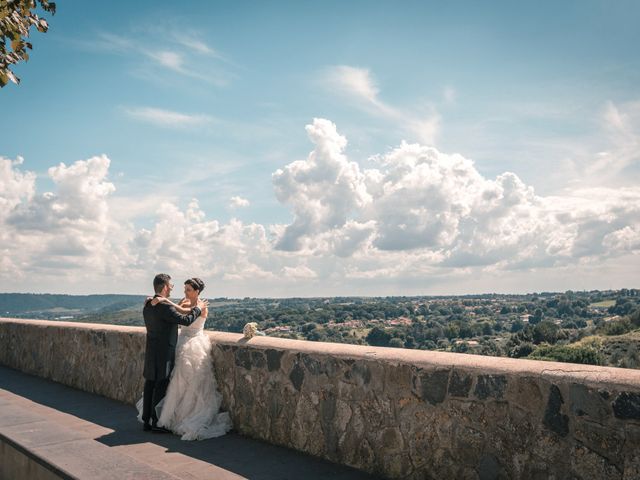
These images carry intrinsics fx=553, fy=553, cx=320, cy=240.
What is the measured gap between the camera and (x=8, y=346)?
10953mm

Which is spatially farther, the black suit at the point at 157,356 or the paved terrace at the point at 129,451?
the black suit at the point at 157,356

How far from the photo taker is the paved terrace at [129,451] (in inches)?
133

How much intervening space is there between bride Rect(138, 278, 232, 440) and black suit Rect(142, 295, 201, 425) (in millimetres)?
78

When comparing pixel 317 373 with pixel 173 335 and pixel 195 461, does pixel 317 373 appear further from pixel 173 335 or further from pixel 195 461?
pixel 173 335

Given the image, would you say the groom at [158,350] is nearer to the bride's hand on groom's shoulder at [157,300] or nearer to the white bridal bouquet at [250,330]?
the bride's hand on groom's shoulder at [157,300]

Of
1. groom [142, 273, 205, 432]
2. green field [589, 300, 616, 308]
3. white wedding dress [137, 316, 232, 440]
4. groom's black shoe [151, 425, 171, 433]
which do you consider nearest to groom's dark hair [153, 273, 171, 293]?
groom [142, 273, 205, 432]

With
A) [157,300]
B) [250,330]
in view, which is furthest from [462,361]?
[157,300]

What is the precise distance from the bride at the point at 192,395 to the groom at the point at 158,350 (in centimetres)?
7

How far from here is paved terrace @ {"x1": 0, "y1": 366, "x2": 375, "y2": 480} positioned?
339cm

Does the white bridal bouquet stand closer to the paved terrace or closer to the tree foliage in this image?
the paved terrace

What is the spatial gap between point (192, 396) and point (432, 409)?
9.56 feet

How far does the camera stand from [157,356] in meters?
5.91

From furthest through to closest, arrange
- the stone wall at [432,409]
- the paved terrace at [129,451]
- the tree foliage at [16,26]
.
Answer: the tree foliage at [16,26] → the paved terrace at [129,451] → the stone wall at [432,409]

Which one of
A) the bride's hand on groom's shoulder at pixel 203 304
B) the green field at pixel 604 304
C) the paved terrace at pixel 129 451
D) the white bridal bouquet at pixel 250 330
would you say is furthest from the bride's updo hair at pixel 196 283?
the green field at pixel 604 304
